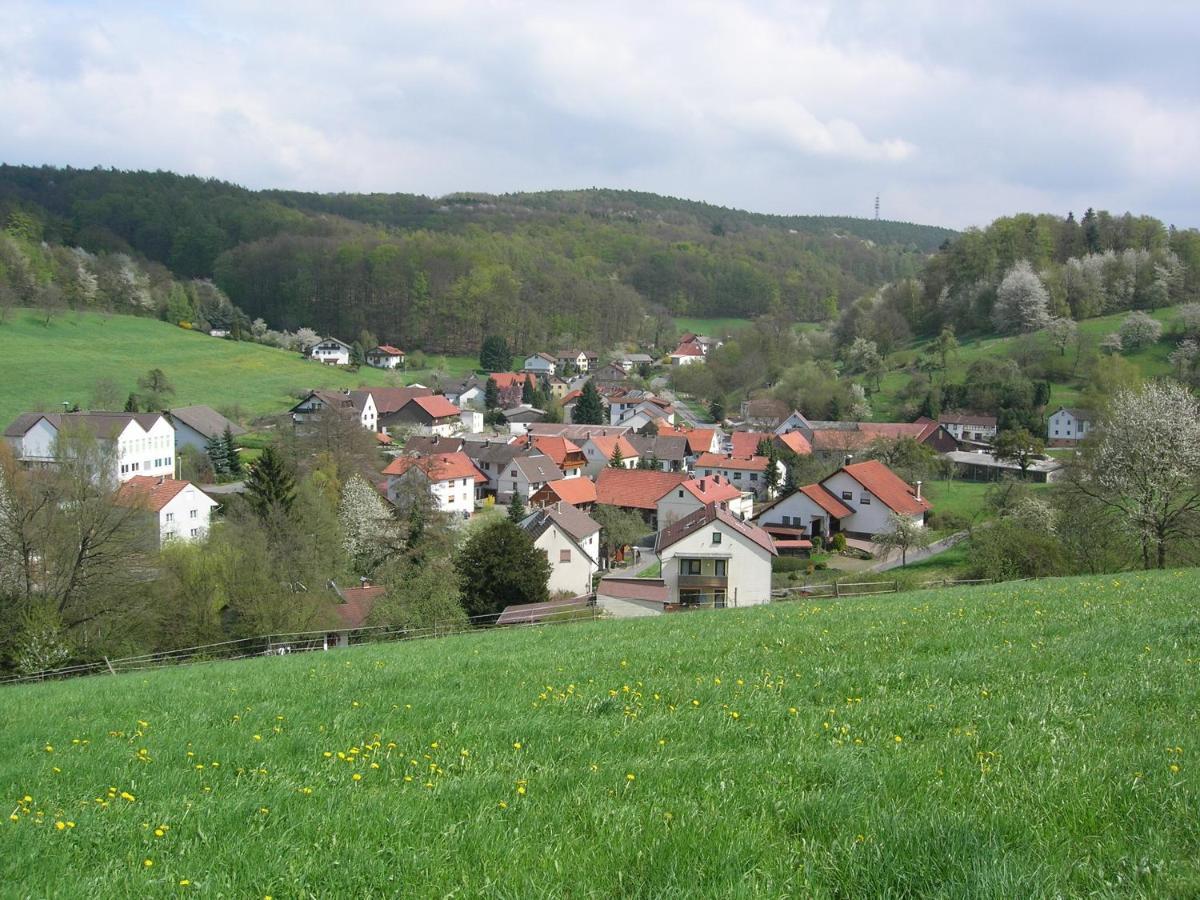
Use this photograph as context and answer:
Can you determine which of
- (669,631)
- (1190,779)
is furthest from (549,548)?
(1190,779)

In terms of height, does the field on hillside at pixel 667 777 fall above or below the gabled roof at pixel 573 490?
above

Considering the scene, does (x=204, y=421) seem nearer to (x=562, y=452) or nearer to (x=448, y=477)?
(x=448, y=477)

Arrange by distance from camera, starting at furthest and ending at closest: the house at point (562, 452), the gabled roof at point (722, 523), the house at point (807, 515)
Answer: the house at point (562, 452) < the house at point (807, 515) < the gabled roof at point (722, 523)

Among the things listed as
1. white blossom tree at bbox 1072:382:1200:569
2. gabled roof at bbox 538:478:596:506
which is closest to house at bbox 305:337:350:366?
gabled roof at bbox 538:478:596:506

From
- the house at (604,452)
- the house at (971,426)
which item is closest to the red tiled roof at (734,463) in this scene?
the house at (604,452)

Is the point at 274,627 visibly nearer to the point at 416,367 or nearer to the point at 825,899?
the point at 825,899

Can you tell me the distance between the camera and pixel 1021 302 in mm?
109312

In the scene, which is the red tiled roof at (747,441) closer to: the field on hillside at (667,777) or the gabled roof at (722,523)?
the gabled roof at (722,523)

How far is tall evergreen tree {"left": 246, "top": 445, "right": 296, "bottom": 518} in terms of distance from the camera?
48125mm

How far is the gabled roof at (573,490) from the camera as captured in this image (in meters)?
66.5

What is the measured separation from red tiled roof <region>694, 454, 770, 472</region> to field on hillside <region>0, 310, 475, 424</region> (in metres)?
46.3

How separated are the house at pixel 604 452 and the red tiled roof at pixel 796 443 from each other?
13.9 meters

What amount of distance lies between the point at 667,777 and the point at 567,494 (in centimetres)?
6063

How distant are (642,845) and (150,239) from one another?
20216cm
